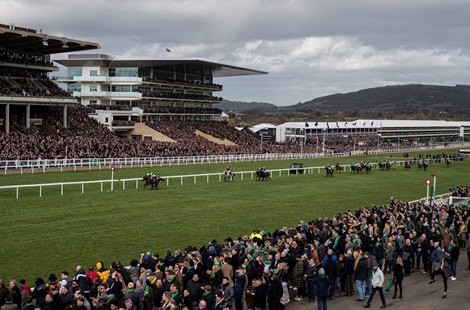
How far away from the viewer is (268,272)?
35.2 feet

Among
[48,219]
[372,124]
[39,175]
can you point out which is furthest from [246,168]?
[372,124]

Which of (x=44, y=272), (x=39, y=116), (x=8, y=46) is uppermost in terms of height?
(x=8, y=46)

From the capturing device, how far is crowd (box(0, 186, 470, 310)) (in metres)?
9.02

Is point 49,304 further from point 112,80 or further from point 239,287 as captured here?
point 112,80

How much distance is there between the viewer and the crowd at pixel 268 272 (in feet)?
29.6

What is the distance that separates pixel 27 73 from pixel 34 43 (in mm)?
2900

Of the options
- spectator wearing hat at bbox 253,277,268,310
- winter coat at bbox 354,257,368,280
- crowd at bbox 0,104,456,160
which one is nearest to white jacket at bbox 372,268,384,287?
winter coat at bbox 354,257,368,280

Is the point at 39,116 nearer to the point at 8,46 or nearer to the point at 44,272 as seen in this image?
the point at 8,46

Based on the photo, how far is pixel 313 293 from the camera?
37.2 ft

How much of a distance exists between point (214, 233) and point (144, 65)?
50394mm

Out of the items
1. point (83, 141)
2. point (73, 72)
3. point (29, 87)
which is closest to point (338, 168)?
point (83, 141)

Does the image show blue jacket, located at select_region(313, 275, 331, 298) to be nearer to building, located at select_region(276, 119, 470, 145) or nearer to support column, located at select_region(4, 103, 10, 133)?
support column, located at select_region(4, 103, 10, 133)

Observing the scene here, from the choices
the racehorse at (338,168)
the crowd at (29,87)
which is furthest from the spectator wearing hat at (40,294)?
the crowd at (29,87)

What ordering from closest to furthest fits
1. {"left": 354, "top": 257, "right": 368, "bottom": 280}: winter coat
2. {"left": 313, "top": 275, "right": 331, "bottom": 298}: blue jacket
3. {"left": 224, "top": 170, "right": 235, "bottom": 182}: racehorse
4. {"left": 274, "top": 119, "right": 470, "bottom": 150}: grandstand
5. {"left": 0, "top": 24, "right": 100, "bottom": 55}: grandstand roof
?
{"left": 313, "top": 275, "right": 331, "bottom": 298}: blue jacket < {"left": 354, "top": 257, "right": 368, "bottom": 280}: winter coat < {"left": 224, "top": 170, "right": 235, "bottom": 182}: racehorse < {"left": 0, "top": 24, "right": 100, "bottom": 55}: grandstand roof < {"left": 274, "top": 119, "right": 470, "bottom": 150}: grandstand
